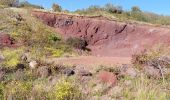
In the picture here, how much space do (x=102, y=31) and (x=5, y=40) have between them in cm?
1050

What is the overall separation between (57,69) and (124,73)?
234 centimetres

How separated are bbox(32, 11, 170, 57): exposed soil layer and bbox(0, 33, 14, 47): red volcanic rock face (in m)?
7.18

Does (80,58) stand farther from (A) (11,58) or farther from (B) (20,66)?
(B) (20,66)

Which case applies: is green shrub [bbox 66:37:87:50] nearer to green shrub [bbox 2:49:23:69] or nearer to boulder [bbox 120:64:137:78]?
green shrub [bbox 2:49:23:69]

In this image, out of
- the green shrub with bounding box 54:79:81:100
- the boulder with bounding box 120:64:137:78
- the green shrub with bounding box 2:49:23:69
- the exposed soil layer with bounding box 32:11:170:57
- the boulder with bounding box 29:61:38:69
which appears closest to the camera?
the green shrub with bounding box 54:79:81:100

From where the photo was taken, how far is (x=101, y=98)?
1321 centimetres

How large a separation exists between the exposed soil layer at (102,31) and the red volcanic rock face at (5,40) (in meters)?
7.18

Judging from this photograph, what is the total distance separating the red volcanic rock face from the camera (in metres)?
23.5

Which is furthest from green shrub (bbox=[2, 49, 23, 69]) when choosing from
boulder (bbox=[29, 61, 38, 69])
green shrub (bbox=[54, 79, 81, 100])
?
green shrub (bbox=[54, 79, 81, 100])

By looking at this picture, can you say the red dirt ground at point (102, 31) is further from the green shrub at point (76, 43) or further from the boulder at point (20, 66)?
the boulder at point (20, 66)

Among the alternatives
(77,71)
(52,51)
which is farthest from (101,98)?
(52,51)

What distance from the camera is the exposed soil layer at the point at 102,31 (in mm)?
31609

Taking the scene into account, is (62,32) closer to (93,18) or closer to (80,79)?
(93,18)

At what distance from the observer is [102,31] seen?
3319 cm
